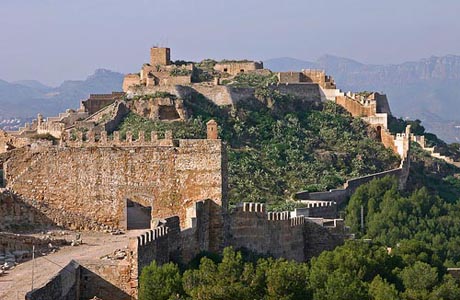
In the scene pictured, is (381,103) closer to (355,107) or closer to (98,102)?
(355,107)

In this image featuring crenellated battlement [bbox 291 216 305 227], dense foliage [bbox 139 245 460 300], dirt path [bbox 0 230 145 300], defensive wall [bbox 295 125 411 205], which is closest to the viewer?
dirt path [bbox 0 230 145 300]

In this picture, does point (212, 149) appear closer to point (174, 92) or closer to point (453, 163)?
point (174, 92)

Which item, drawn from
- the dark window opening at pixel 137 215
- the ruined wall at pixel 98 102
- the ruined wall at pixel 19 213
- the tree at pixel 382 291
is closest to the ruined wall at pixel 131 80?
the ruined wall at pixel 98 102

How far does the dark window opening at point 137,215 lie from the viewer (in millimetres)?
27391

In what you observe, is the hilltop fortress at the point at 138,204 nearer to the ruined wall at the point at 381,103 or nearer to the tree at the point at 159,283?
the tree at the point at 159,283

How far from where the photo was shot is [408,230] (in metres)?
43.9

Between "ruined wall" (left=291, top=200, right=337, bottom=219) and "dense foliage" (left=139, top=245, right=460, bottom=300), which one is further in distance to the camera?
"ruined wall" (left=291, top=200, right=337, bottom=219)

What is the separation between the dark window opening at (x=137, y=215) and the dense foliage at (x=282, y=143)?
16452 mm

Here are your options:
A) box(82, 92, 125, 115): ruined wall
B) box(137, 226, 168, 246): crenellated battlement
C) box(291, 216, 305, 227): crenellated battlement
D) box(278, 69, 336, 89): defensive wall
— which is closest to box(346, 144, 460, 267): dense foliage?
box(291, 216, 305, 227): crenellated battlement

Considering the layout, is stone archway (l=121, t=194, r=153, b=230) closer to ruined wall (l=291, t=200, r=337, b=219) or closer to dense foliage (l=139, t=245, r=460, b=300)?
dense foliage (l=139, t=245, r=460, b=300)

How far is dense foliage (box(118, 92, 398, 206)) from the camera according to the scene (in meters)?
48.7

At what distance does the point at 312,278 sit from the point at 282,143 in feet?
93.0

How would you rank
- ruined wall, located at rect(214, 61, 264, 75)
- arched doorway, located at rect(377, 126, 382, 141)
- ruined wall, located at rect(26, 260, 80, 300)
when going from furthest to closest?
ruined wall, located at rect(214, 61, 264, 75) < arched doorway, located at rect(377, 126, 382, 141) < ruined wall, located at rect(26, 260, 80, 300)

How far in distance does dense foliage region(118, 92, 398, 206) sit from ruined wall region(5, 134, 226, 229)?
1655 centimetres
